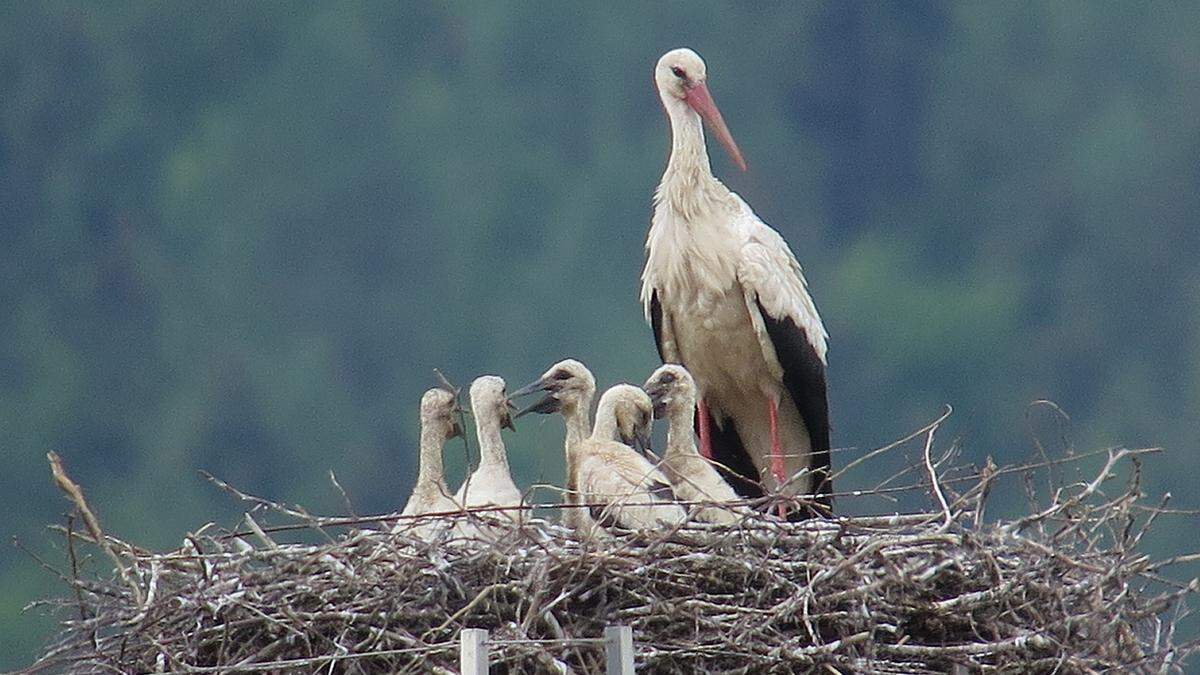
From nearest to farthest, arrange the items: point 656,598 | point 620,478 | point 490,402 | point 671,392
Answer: point 656,598 → point 620,478 → point 490,402 → point 671,392

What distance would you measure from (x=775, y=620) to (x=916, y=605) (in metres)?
0.36

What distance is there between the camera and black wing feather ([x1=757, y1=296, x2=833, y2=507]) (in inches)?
259

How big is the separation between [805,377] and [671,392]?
808mm

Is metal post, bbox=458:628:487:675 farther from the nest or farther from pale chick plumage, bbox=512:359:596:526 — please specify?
pale chick plumage, bbox=512:359:596:526

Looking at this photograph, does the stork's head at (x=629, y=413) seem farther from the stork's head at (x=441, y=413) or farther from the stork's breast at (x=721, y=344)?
the stork's breast at (x=721, y=344)

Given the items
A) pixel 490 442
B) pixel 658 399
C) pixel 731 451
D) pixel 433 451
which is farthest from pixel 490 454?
pixel 731 451

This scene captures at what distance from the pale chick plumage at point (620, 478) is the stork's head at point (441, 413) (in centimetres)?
32

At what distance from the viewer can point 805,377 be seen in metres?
6.67

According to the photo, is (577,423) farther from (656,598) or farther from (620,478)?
(656,598)

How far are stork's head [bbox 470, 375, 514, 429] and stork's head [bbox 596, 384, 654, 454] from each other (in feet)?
0.73

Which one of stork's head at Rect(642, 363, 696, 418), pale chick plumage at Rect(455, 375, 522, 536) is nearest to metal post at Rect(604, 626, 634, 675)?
pale chick plumage at Rect(455, 375, 522, 536)

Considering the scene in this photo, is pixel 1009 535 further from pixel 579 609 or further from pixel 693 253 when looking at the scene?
pixel 693 253

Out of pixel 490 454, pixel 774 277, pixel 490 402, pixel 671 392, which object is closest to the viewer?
pixel 490 454

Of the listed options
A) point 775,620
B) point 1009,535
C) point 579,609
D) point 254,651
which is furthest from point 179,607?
point 1009,535
